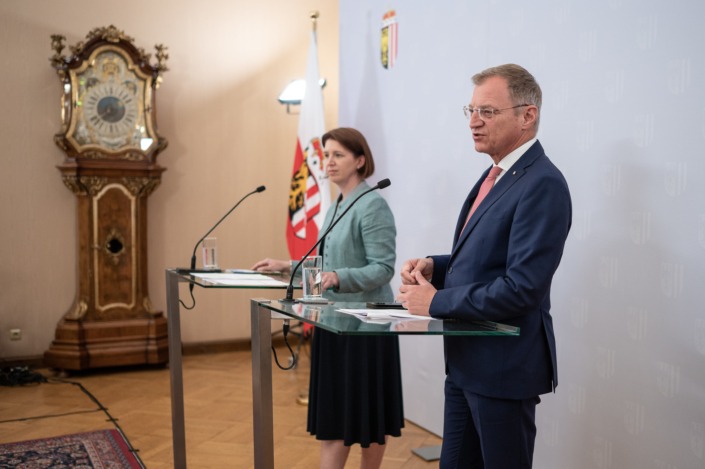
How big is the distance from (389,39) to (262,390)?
283 centimetres

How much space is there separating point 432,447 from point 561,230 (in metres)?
2.10

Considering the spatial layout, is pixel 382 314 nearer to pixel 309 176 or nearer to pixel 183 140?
pixel 309 176

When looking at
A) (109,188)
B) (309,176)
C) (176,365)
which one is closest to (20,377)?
(109,188)

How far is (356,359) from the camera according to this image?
260cm

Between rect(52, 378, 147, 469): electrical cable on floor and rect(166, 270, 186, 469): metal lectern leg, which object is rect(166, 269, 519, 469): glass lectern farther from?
rect(52, 378, 147, 469): electrical cable on floor

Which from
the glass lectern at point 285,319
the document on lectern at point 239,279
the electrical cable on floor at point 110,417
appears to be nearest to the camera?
the glass lectern at point 285,319

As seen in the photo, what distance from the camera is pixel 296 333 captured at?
5992 millimetres

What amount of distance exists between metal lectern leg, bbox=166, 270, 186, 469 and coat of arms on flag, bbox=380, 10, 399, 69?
1.93 meters

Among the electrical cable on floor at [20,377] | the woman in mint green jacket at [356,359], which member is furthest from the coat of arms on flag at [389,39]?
the electrical cable on floor at [20,377]

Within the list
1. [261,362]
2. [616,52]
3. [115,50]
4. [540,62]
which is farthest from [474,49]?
[115,50]

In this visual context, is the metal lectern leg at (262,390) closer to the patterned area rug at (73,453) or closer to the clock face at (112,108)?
the patterned area rug at (73,453)

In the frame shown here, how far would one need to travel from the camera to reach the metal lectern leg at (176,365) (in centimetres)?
284

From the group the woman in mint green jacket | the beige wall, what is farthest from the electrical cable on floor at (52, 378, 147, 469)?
the woman in mint green jacket

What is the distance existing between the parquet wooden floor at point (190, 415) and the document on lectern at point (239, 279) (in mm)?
1092
